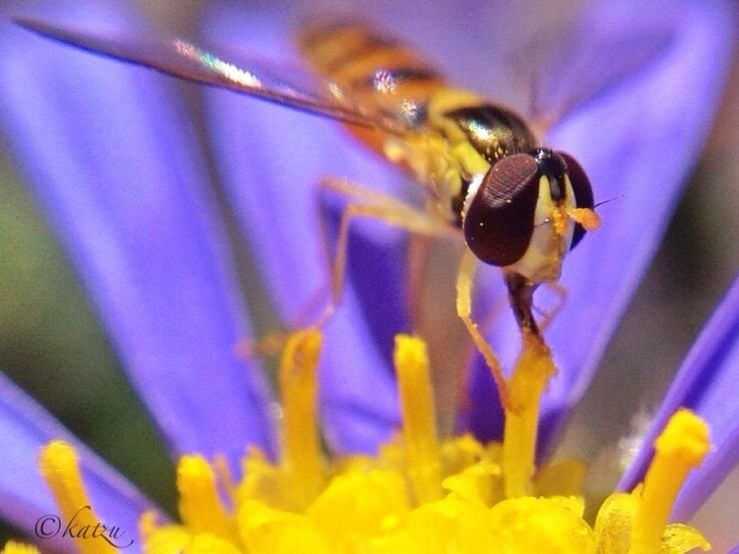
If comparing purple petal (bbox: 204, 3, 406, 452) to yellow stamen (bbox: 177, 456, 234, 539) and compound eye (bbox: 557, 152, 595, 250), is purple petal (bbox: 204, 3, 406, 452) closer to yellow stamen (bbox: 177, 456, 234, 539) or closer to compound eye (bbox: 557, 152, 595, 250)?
yellow stamen (bbox: 177, 456, 234, 539)

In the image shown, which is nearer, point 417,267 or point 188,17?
point 417,267

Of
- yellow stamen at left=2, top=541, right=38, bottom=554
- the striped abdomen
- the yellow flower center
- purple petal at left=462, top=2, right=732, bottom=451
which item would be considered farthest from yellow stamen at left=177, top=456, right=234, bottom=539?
the striped abdomen

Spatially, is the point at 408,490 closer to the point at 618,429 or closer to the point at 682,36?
the point at 618,429

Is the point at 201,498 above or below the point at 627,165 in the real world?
below

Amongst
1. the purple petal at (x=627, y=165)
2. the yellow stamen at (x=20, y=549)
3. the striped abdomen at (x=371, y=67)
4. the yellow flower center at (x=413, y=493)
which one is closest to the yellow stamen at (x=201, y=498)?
the yellow flower center at (x=413, y=493)

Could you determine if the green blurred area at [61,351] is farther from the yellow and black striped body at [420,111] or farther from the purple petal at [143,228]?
the yellow and black striped body at [420,111]

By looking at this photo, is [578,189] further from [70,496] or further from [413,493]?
[70,496]

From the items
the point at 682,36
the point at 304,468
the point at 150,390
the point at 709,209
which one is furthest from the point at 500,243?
the point at 709,209

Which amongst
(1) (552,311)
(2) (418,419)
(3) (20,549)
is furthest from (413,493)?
(3) (20,549)
